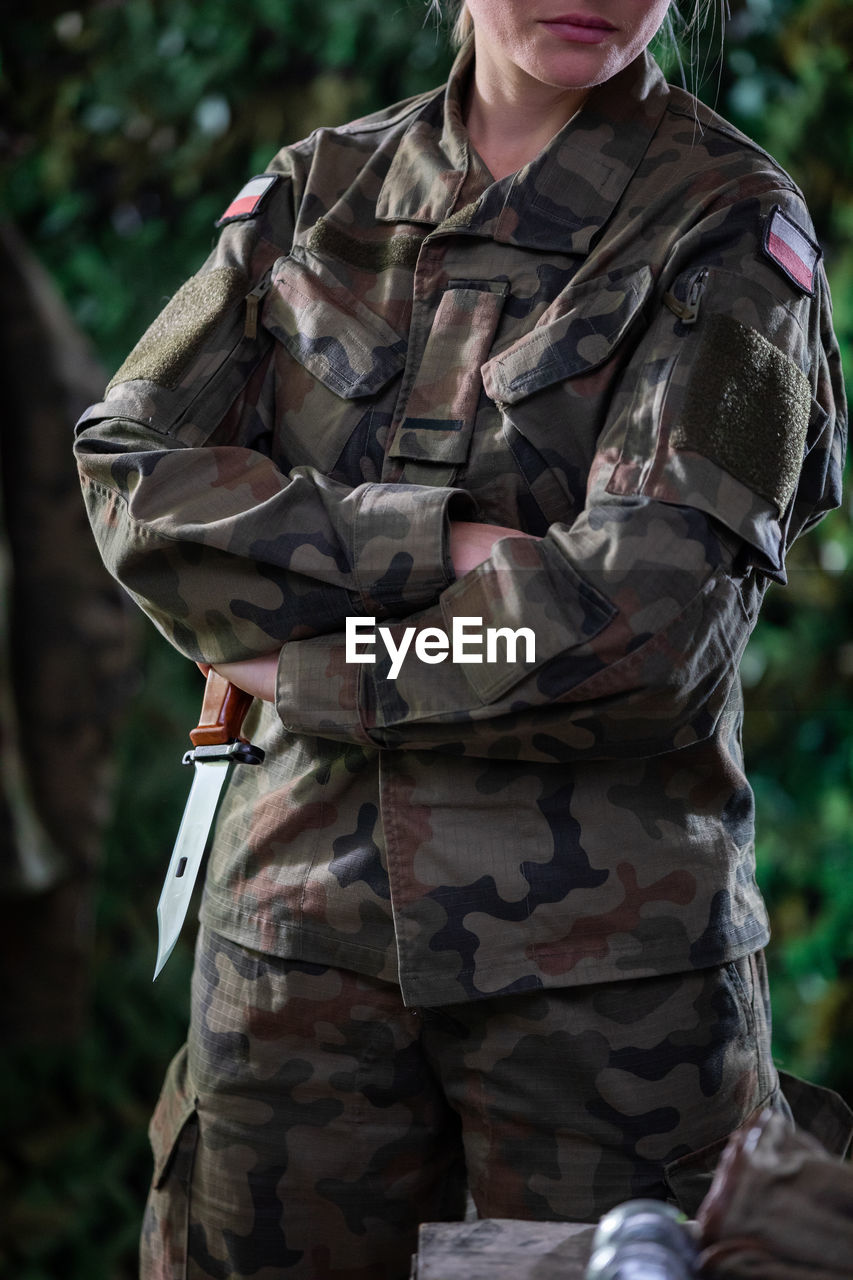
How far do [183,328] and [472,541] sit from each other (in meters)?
0.33

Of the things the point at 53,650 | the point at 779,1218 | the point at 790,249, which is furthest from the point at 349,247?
the point at 53,650

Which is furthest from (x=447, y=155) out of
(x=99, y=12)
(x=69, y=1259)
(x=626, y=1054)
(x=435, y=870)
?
(x=69, y=1259)

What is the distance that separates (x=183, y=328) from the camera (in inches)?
41.8

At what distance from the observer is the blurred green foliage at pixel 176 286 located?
1.67m

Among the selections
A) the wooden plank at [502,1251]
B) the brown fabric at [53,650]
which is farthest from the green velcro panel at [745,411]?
the brown fabric at [53,650]

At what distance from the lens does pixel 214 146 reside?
5.93 ft

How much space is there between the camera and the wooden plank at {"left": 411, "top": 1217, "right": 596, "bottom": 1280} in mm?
633

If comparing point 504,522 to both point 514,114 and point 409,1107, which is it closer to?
point 514,114

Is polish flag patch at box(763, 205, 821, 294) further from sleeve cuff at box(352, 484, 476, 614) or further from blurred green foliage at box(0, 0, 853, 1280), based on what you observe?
blurred green foliage at box(0, 0, 853, 1280)

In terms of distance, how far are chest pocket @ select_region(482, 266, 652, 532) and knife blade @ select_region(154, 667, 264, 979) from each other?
0.29 meters

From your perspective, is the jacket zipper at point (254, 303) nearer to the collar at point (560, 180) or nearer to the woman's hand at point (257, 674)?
the collar at point (560, 180)

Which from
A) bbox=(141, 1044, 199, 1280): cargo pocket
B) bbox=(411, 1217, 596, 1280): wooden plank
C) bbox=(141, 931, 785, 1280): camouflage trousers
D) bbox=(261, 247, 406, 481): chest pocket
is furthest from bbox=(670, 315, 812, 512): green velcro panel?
bbox=(141, 1044, 199, 1280): cargo pocket

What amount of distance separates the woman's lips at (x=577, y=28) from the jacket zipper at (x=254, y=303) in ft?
0.97

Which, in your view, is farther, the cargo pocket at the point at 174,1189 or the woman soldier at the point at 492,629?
the cargo pocket at the point at 174,1189
